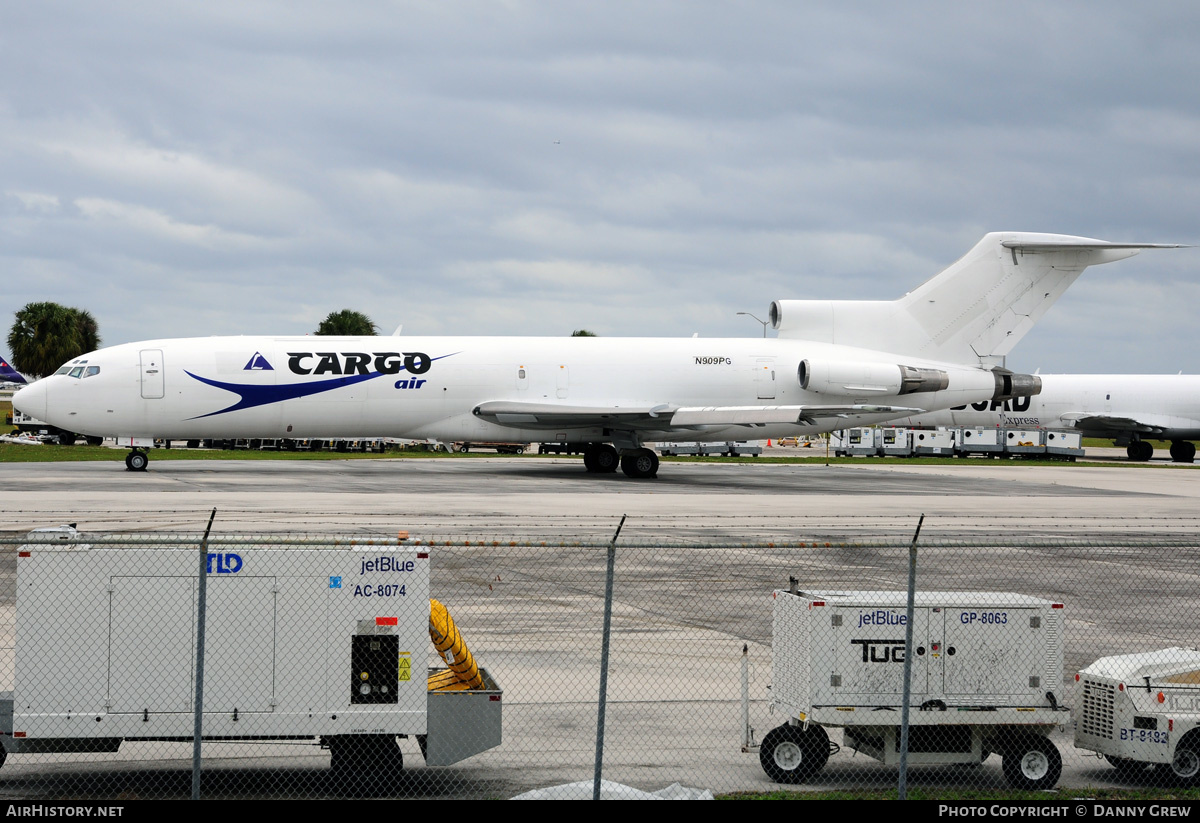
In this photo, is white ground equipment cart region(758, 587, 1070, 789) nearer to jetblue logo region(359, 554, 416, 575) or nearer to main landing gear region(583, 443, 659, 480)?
Result: jetblue logo region(359, 554, 416, 575)

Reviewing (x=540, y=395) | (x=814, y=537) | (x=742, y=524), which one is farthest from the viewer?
(x=540, y=395)

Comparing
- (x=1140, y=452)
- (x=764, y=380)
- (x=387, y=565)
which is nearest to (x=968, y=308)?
(x=764, y=380)

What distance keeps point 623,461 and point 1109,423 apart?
3620 cm

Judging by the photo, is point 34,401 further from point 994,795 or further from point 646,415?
point 994,795

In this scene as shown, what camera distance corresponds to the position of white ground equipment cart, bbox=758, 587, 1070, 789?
848cm

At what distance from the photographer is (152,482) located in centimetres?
3059

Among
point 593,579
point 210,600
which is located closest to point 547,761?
point 210,600

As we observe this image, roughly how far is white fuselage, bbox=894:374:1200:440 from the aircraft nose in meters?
42.9

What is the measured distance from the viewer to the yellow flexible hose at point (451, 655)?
8.73m

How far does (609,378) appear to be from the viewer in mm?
37969

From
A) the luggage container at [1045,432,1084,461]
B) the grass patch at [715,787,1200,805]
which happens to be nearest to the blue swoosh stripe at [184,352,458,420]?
the grass patch at [715,787,1200,805]

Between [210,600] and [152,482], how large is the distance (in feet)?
79.0

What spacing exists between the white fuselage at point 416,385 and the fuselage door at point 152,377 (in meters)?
0.03

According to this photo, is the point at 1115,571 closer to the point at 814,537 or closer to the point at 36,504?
the point at 814,537
